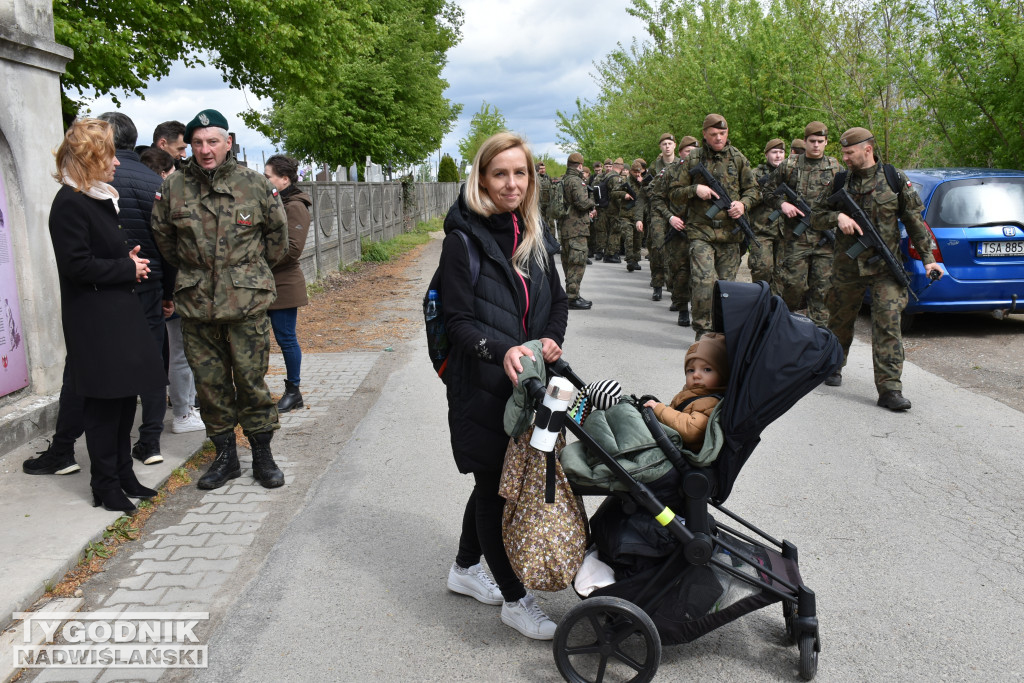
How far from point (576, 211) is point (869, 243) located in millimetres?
6464

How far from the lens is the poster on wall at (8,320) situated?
570 cm

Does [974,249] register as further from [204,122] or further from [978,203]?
[204,122]

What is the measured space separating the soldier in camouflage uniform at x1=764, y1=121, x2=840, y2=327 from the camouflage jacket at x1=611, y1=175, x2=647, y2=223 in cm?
761

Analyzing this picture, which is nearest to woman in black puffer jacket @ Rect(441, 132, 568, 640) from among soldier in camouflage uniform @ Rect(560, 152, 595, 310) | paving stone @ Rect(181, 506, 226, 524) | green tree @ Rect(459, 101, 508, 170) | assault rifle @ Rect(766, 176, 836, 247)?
paving stone @ Rect(181, 506, 226, 524)

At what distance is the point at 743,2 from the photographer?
76.7ft

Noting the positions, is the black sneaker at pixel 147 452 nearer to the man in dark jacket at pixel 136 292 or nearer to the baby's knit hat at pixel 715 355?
the man in dark jacket at pixel 136 292

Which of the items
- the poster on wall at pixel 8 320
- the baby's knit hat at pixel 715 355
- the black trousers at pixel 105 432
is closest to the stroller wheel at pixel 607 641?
the baby's knit hat at pixel 715 355

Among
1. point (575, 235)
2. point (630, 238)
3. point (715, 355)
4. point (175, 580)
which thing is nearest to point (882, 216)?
point (715, 355)

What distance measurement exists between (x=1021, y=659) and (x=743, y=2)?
23013 mm

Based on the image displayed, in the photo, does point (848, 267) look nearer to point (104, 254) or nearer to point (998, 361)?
point (998, 361)

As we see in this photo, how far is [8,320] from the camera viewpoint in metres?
5.79

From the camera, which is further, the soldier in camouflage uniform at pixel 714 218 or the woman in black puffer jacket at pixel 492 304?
the soldier in camouflage uniform at pixel 714 218

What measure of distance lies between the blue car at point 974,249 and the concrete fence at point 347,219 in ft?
23.8

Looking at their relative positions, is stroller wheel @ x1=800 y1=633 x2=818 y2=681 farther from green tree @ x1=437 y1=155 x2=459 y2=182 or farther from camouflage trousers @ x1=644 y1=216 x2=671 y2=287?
green tree @ x1=437 y1=155 x2=459 y2=182
